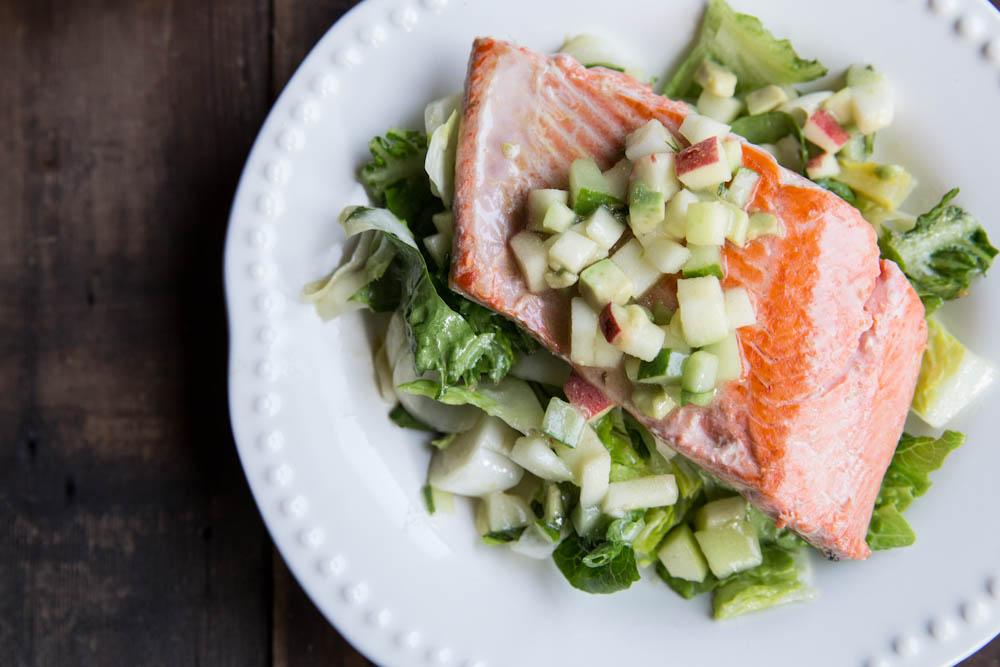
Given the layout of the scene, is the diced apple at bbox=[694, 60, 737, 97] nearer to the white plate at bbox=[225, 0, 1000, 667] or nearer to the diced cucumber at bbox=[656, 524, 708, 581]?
the white plate at bbox=[225, 0, 1000, 667]

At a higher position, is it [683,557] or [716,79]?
[716,79]

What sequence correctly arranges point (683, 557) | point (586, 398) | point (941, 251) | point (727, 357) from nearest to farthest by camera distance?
1. point (727, 357)
2. point (586, 398)
3. point (941, 251)
4. point (683, 557)

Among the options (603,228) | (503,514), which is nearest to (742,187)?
(603,228)

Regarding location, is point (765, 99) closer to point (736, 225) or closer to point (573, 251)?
point (736, 225)

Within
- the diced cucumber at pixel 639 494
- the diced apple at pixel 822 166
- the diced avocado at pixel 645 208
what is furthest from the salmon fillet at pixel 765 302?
the diced apple at pixel 822 166

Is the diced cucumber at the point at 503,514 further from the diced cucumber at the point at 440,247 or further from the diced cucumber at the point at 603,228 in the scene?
the diced cucumber at the point at 603,228

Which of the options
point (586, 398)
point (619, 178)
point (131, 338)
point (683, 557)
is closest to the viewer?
point (619, 178)
